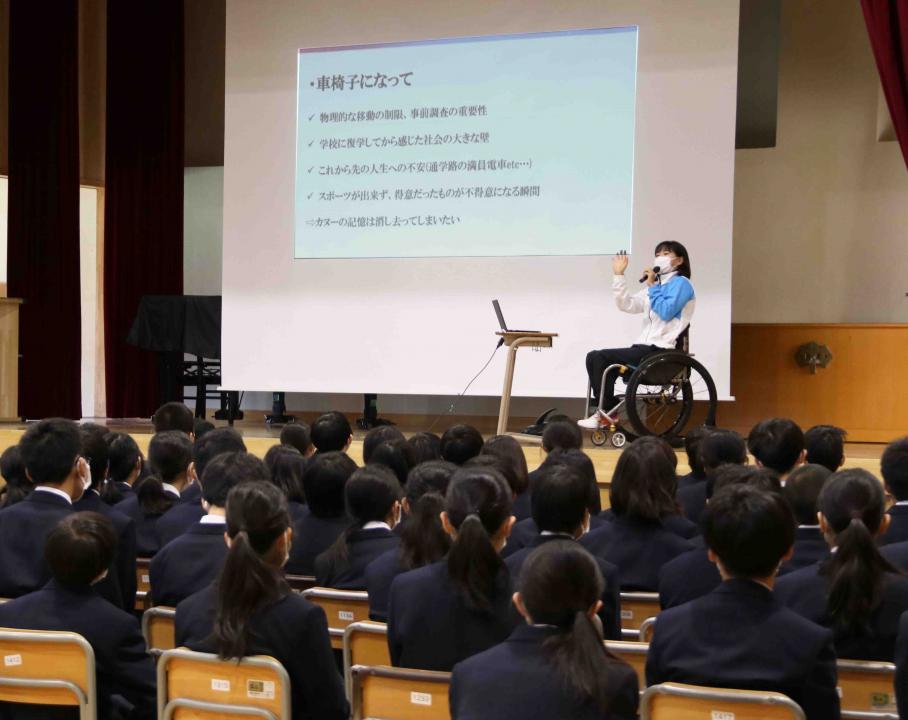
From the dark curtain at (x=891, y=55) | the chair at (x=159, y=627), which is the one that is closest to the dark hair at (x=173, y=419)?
the chair at (x=159, y=627)

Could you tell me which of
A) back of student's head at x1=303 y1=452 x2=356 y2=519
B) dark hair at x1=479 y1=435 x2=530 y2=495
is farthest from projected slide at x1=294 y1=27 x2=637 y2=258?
back of student's head at x1=303 y1=452 x2=356 y2=519

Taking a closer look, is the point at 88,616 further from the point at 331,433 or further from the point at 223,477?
the point at 331,433

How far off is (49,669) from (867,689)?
153 centimetres

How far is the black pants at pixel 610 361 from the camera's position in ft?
18.1

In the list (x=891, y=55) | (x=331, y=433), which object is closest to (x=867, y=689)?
(x=331, y=433)

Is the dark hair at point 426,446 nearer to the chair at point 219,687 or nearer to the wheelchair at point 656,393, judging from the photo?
the wheelchair at point 656,393

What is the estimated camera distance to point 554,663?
59.3 inches

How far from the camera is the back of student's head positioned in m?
2.78

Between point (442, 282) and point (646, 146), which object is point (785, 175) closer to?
point (646, 146)

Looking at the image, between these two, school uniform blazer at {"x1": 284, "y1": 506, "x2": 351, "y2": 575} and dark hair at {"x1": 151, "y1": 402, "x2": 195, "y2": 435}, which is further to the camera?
dark hair at {"x1": 151, "y1": 402, "x2": 195, "y2": 435}

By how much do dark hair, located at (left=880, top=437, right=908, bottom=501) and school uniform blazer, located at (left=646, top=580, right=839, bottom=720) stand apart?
1.05 meters

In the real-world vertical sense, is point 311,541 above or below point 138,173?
below

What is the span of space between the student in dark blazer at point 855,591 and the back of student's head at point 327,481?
118cm

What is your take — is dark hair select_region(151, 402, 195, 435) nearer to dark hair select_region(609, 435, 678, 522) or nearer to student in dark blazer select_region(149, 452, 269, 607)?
student in dark blazer select_region(149, 452, 269, 607)
